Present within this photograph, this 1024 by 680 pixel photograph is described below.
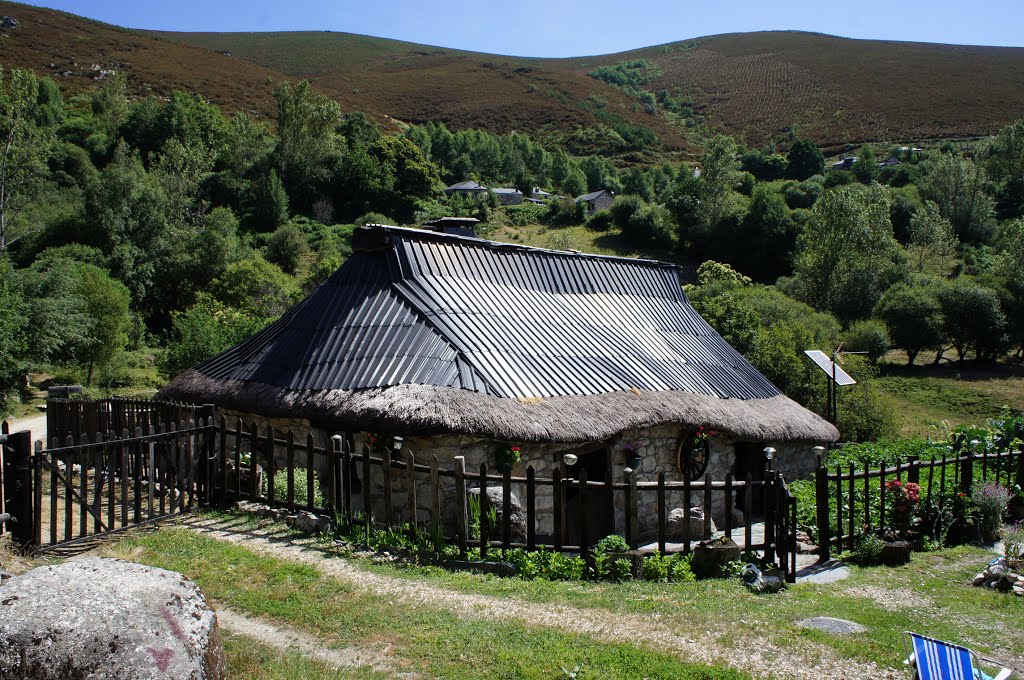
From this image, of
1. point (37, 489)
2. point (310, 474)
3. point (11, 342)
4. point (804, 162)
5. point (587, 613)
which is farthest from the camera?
point (804, 162)

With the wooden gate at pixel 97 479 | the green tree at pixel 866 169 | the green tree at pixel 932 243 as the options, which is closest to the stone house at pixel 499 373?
the wooden gate at pixel 97 479

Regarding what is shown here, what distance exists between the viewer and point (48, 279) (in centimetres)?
2542

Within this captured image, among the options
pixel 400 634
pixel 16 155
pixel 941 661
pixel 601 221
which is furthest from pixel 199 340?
pixel 601 221

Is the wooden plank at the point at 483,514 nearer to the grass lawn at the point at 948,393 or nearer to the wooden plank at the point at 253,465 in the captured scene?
the wooden plank at the point at 253,465

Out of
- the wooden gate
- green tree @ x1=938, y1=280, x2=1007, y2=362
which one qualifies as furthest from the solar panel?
green tree @ x1=938, y1=280, x2=1007, y2=362

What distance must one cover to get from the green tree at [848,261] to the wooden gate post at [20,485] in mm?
40524

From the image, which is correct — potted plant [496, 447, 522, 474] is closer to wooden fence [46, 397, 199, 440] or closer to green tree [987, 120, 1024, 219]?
wooden fence [46, 397, 199, 440]

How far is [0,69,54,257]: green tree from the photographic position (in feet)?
107

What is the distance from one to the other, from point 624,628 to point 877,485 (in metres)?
7.35

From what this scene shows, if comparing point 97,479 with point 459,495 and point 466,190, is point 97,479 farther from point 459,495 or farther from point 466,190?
point 466,190

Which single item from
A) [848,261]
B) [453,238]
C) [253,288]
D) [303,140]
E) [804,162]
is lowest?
[253,288]

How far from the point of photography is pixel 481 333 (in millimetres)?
12508

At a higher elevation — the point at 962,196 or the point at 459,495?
the point at 962,196

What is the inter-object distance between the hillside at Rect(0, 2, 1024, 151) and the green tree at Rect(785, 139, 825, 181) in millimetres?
15077
